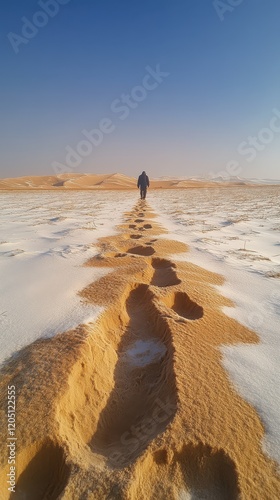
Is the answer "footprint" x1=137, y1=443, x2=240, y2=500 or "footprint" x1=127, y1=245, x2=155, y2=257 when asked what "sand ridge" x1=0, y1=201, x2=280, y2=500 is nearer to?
"footprint" x1=137, y1=443, x2=240, y2=500

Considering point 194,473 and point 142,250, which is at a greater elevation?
point 194,473

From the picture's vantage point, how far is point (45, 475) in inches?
48.4

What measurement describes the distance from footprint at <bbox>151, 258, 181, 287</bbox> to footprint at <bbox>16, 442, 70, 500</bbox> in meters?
2.00

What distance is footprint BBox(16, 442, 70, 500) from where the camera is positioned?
116 centimetres

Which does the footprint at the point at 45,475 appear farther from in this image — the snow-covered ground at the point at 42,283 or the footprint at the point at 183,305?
the footprint at the point at 183,305

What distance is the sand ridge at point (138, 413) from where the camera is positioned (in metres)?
1.14

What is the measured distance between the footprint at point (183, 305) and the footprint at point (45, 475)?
1.46 metres

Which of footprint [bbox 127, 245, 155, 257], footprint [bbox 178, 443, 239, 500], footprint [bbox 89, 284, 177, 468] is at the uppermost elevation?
footprint [bbox 178, 443, 239, 500]

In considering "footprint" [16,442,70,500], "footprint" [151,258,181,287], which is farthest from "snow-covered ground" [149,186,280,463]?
"footprint" [16,442,70,500]

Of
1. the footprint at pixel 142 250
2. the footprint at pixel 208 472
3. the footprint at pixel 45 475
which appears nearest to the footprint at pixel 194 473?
the footprint at pixel 208 472

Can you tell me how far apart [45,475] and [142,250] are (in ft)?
10.9

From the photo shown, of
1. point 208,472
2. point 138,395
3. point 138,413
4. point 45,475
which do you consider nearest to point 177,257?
point 138,395

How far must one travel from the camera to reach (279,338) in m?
2.06

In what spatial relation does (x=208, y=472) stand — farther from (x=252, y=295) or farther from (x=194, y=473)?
(x=252, y=295)
